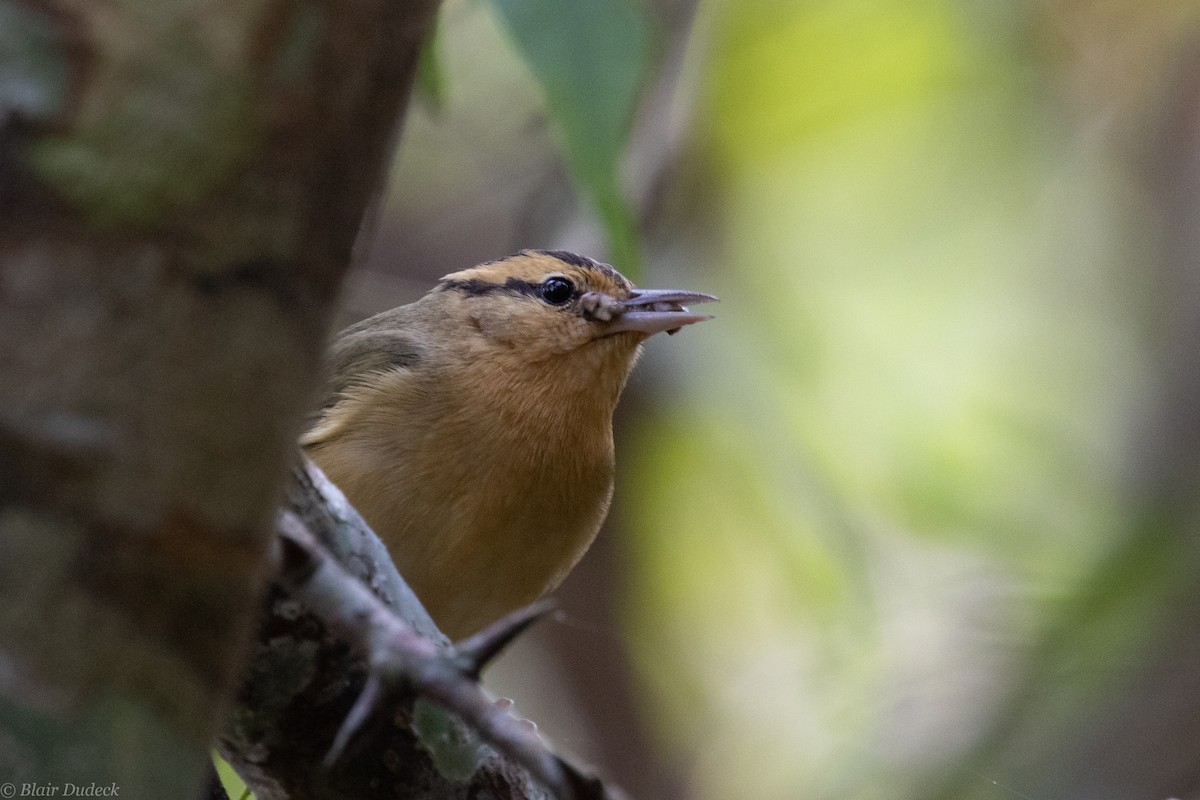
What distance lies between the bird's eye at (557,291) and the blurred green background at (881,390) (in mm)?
982

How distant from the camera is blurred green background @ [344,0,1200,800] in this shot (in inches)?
259

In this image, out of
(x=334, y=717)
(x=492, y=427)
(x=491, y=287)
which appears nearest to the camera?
(x=334, y=717)

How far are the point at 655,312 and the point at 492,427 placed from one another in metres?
0.81

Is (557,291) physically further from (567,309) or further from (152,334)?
(152,334)

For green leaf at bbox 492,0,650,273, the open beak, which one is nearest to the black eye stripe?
the open beak

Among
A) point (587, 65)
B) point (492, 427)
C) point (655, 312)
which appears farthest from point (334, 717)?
point (655, 312)

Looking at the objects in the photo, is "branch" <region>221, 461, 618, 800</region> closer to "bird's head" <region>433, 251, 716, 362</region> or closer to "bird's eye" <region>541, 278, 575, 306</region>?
"bird's head" <region>433, 251, 716, 362</region>

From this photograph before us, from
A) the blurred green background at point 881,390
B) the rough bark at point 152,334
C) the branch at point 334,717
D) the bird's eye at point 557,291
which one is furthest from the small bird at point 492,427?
the rough bark at point 152,334

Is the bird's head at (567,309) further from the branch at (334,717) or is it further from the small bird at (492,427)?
the branch at (334,717)

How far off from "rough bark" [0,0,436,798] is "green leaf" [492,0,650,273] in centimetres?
144

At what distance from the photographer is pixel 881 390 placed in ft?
26.8

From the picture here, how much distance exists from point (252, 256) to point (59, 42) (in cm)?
27

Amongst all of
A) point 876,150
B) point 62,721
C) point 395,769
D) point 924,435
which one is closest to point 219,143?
point 62,721

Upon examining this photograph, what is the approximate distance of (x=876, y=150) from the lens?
905 cm
